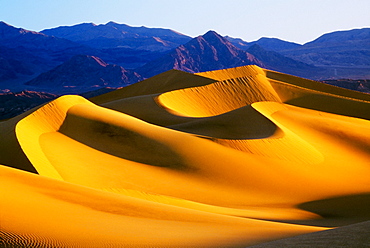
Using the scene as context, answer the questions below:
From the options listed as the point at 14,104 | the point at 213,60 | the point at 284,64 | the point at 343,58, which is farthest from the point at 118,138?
the point at 343,58

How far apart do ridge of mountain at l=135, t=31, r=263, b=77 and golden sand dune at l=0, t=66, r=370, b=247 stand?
365 ft

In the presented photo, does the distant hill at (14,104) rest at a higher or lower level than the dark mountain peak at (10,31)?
lower

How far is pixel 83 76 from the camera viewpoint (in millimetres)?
117500

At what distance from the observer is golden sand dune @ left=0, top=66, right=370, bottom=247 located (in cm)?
659

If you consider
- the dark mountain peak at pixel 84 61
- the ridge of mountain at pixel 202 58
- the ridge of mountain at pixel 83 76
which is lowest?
the ridge of mountain at pixel 83 76

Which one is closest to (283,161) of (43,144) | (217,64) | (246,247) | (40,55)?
(43,144)

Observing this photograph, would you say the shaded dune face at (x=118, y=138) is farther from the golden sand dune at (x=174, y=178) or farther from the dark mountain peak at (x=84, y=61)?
the dark mountain peak at (x=84, y=61)

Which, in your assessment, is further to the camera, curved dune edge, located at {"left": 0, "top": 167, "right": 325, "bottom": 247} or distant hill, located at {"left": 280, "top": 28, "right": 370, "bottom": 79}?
distant hill, located at {"left": 280, "top": 28, "right": 370, "bottom": 79}

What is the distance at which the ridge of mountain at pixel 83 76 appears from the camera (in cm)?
11250

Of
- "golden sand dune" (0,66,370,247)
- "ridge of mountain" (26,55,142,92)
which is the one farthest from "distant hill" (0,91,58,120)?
"ridge of mountain" (26,55,142,92)

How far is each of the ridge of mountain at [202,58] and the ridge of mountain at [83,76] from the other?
14.5 m

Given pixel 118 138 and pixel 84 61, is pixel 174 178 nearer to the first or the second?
pixel 118 138

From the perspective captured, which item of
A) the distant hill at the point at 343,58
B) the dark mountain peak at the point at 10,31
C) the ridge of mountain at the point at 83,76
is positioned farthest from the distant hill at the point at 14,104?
the dark mountain peak at the point at 10,31

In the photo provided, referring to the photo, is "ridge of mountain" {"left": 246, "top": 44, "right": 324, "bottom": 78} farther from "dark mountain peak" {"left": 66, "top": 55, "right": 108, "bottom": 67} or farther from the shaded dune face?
the shaded dune face
